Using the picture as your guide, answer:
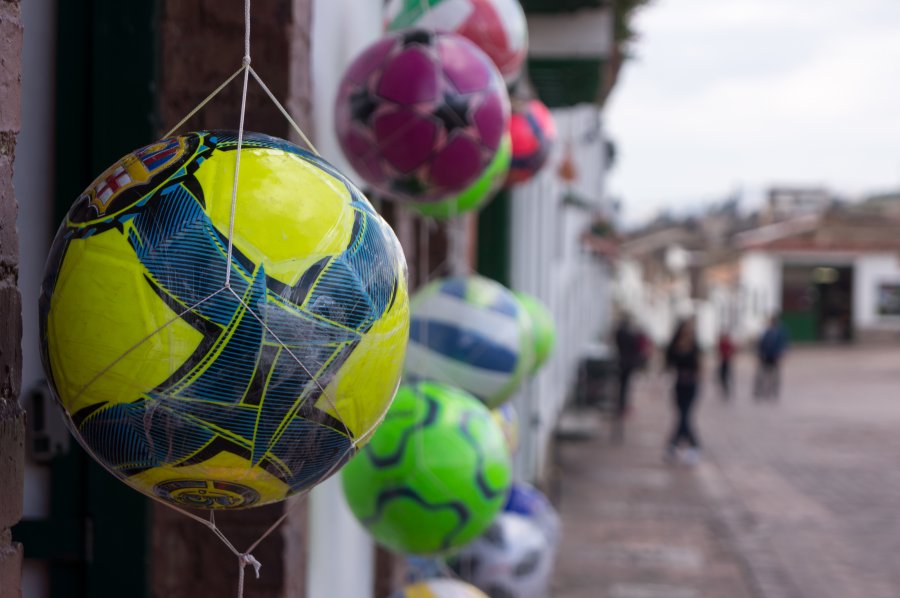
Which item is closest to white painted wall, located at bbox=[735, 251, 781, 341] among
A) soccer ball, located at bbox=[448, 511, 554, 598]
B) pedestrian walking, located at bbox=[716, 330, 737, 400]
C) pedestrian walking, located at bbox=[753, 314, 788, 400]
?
pedestrian walking, located at bbox=[753, 314, 788, 400]

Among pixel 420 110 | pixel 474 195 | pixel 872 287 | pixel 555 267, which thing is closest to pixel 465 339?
pixel 474 195

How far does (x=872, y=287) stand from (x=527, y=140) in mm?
40035

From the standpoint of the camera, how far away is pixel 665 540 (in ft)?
29.9

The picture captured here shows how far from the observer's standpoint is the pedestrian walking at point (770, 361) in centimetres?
2245

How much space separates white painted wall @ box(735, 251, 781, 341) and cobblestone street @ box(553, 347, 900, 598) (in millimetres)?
23158

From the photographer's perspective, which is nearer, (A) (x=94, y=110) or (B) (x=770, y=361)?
(A) (x=94, y=110)

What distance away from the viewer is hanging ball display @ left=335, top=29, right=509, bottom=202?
2.58m

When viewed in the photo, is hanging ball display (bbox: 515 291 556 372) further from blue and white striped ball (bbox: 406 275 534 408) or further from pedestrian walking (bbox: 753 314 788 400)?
pedestrian walking (bbox: 753 314 788 400)

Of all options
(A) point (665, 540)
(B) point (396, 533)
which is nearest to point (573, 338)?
(A) point (665, 540)

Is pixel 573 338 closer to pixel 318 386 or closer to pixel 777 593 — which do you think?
pixel 777 593

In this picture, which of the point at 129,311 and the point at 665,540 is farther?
the point at 665,540

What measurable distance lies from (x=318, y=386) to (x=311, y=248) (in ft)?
0.57

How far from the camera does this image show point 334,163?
3252mm

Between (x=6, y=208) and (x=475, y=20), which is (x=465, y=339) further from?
(x=6, y=208)
